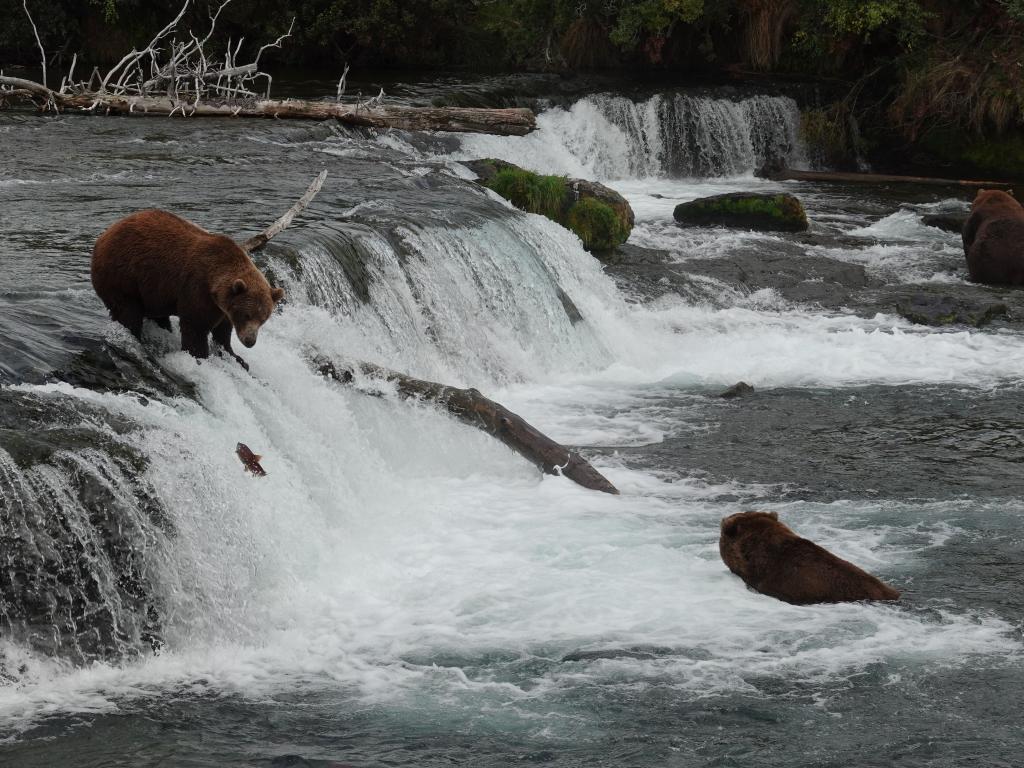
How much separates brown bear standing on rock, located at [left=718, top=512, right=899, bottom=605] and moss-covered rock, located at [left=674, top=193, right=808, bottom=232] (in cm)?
1106

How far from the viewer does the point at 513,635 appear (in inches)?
269

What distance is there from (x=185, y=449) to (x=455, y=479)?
2.69 m

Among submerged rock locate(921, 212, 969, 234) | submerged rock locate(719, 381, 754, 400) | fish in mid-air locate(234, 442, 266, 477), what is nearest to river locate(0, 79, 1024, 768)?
fish in mid-air locate(234, 442, 266, 477)

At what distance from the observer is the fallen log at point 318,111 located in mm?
17375

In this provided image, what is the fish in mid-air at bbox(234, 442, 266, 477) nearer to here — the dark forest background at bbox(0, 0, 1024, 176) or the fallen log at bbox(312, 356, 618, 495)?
the fallen log at bbox(312, 356, 618, 495)

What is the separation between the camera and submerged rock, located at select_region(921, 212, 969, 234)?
1845 centimetres

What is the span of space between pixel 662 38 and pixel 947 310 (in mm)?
13582

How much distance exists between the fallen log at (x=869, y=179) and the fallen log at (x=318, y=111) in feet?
22.8

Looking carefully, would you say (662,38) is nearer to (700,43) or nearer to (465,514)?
(700,43)

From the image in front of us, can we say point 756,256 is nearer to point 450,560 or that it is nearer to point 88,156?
point 88,156

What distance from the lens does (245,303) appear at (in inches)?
293

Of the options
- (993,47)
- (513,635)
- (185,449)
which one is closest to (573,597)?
(513,635)

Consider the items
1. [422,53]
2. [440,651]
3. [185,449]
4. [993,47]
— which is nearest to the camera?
[440,651]

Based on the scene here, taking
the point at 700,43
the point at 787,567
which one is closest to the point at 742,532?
the point at 787,567
